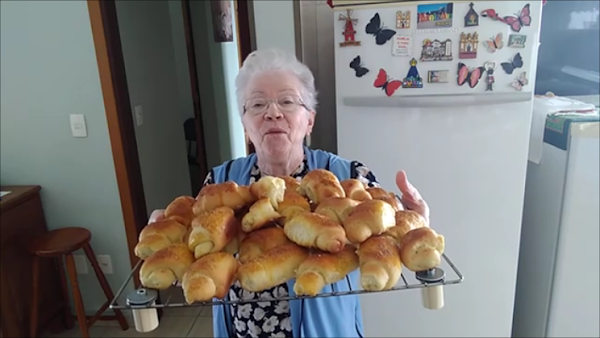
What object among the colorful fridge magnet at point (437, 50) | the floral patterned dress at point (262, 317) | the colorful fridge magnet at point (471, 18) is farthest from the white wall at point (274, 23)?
the floral patterned dress at point (262, 317)

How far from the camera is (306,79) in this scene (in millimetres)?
1157

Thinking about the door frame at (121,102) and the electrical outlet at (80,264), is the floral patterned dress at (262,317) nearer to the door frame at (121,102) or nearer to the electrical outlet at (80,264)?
the door frame at (121,102)

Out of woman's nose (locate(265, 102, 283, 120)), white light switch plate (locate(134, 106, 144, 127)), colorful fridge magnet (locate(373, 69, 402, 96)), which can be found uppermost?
colorful fridge magnet (locate(373, 69, 402, 96))

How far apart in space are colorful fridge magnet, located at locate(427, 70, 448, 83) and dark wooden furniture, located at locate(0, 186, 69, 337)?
6.12 ft

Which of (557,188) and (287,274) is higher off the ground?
(287,274)

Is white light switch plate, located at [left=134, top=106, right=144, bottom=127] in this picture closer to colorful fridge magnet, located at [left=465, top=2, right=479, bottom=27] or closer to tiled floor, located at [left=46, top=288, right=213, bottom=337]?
tiled floor, located at [left=46, top=288, right=213, bottom=337]

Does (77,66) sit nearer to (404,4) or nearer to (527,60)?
(404,4)

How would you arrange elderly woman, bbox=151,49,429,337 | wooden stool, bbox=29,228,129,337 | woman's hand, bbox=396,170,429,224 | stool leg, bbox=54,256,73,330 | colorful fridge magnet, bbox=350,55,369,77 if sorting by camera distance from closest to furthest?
woman's hand, bbox=396,170,429,224
elderly woman, bbox=151,49,429,337
colorful fridge magnet, bbox=350,55,369,77
wooden stool, bbox=29,228,129,337
stool leg, bbox=54,256,73,330

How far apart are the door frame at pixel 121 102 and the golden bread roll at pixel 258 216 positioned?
1.46 metres

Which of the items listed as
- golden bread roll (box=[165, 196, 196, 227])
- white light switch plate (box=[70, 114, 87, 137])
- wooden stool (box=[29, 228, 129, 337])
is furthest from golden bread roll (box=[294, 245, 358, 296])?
white light switch plate (box=[70, 114, 87, 137])

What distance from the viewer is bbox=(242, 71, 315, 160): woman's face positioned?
1071 millimetres

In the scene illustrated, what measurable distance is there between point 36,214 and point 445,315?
6.39 feet

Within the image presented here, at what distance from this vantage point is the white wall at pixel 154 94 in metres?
2.27

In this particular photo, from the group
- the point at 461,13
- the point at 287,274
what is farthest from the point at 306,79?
the point at 287,274
